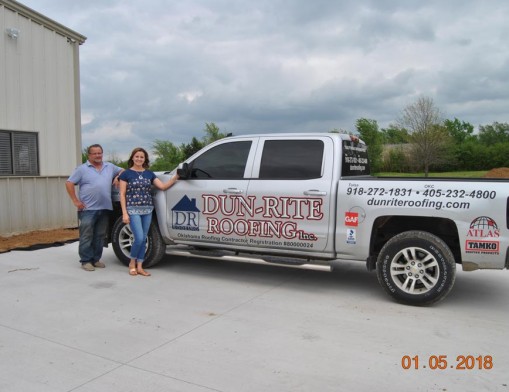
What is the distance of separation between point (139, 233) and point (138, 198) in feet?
1.56

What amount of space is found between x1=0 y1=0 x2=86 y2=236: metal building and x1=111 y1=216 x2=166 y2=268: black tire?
152 inches

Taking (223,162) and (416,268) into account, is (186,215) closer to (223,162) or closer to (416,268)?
(223,162)

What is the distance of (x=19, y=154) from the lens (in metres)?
9.85

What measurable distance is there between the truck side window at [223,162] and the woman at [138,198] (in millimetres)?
372

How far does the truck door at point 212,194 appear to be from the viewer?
601cm

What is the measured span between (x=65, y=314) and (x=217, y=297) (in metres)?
1.66

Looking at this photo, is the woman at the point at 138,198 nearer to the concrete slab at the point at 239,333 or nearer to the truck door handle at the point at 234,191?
the concrete slab at the point at 239,333

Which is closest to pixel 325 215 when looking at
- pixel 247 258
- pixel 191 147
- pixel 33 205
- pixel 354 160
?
pixel 354 160

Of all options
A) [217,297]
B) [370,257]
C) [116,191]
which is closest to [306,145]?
[370,257]

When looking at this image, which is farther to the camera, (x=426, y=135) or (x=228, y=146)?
(x=426, y=135)

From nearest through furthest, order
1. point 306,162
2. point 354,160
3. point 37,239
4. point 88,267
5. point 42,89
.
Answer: point 306,162 < point 354,160 < point 88,267 < point 37,239 < point 42,89

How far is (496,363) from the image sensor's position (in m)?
3.67

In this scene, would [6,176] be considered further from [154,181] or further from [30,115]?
[154,181]

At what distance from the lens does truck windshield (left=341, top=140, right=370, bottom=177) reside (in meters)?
5.75
